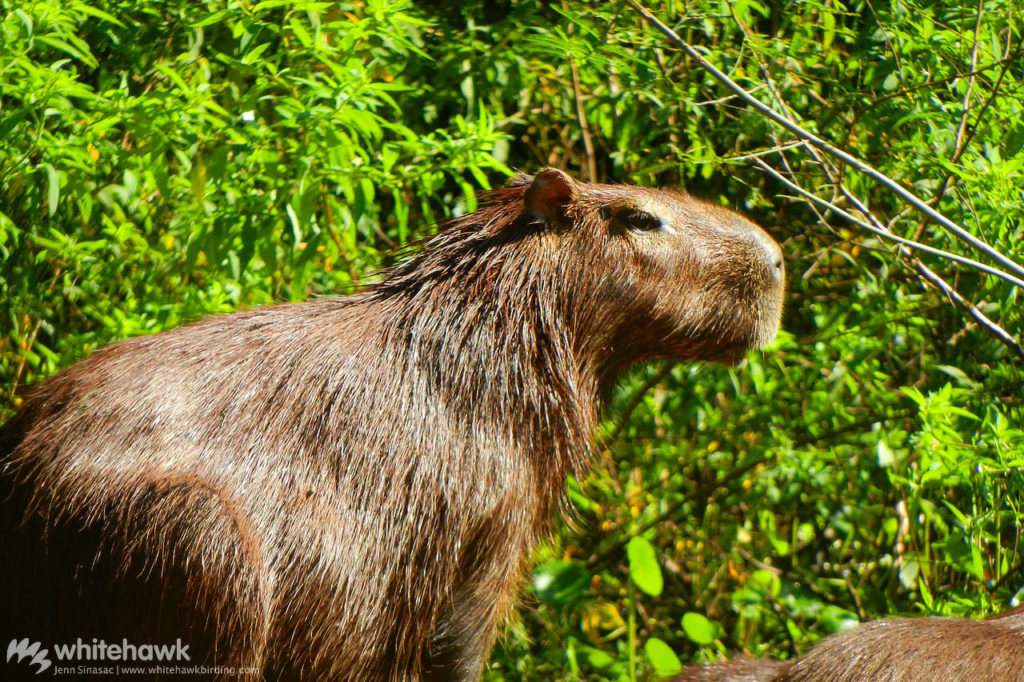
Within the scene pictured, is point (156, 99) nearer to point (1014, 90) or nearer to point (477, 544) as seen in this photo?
point (477, 544)

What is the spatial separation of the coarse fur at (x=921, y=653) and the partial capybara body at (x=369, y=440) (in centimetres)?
95

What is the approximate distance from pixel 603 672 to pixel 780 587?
1.05 m

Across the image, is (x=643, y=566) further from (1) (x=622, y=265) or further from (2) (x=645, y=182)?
(2) (x=645, y=182)

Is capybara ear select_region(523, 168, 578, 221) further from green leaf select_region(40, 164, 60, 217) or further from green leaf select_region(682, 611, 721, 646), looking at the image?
green leaf select_region(682, 611, 721, 646)

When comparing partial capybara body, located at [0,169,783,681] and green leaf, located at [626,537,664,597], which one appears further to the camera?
green leaf, located at [626,537,664,597]

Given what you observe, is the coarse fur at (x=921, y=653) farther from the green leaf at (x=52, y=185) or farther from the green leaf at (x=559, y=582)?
the green leaf at (x=52, y=185)

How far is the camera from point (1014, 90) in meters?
3.82

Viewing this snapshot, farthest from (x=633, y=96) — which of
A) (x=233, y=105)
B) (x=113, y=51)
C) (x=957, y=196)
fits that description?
(x=113, y=51)

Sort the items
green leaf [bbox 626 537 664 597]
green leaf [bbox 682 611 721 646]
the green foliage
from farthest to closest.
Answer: green leaf [bbox 682 611 721 646] → green leaf [bbox 626 537 664 597] → the green foliage

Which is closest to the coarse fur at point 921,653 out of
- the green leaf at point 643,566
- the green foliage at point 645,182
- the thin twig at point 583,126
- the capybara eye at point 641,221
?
the green foliage at point 645,182

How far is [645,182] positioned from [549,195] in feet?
5.77

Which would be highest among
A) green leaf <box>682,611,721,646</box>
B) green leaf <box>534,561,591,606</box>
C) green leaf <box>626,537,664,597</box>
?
green leaf <box>626,537,664,597</box>

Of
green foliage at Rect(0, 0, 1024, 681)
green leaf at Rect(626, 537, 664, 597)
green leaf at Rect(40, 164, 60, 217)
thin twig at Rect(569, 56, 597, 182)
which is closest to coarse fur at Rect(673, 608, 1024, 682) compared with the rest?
green foliage at Rect(0, 0, 1024, 681)

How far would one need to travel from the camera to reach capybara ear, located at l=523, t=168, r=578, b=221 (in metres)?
3.14
